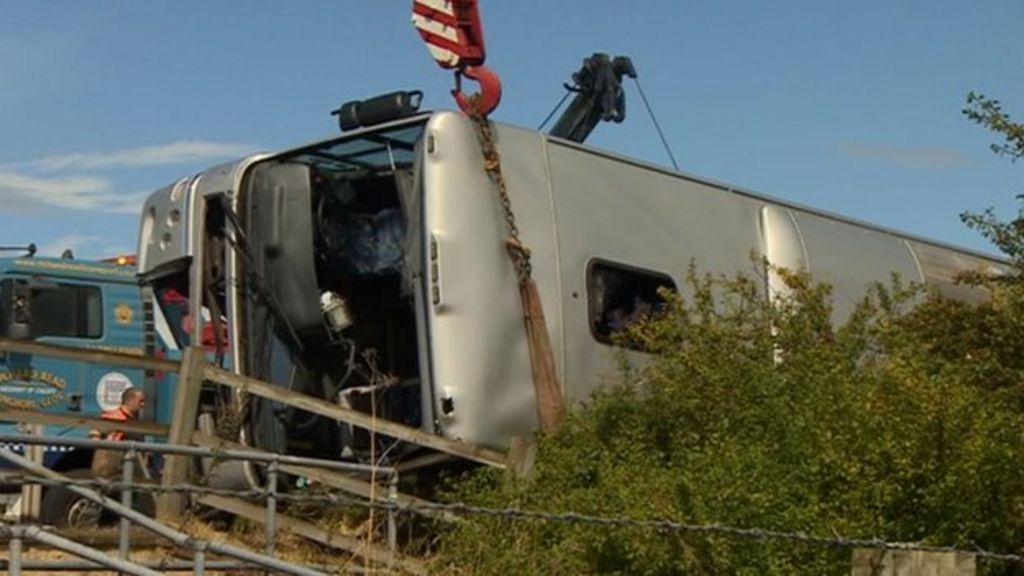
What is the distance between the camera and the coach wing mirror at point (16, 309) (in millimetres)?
16312

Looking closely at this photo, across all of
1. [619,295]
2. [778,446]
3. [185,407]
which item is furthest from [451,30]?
[778,446]

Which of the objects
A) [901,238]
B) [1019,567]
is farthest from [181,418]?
[901,238]

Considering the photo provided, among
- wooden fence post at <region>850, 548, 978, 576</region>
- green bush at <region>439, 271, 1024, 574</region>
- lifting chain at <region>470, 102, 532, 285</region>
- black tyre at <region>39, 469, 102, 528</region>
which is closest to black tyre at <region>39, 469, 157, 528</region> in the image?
black tyre at <region>39, 469, 102, 528</region>

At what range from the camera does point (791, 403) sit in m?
9.25

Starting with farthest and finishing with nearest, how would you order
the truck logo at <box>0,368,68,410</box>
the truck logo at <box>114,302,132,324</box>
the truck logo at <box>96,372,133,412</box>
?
the truck logo at <box>114,302,132,324</box>, the truck logo at <box>96,372,133,412</box>, the truck logo at <box>0,368,68,410</box>

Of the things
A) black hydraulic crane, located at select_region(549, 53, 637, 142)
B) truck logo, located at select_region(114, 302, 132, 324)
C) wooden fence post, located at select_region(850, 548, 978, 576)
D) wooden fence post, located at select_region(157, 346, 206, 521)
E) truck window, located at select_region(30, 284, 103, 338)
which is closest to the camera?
wooden fence post, located at select_region(850, 548, 978, 576)

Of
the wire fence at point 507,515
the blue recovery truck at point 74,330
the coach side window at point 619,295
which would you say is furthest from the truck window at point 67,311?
the wire fence at point 507,515

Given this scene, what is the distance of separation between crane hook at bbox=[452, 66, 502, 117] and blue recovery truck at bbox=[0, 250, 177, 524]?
5.28 m

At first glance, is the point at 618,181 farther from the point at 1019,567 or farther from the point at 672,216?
the point at 1019,567

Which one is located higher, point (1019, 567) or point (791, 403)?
point (791, 403)

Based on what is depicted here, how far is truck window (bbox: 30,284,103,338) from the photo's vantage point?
16.8 metres

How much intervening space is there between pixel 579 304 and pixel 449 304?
1.08m

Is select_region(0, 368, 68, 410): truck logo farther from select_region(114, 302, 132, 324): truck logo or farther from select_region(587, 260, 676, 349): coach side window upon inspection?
select_region(587, 260, 676, 349): coach side window

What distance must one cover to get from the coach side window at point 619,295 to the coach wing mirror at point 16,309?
7.28m
